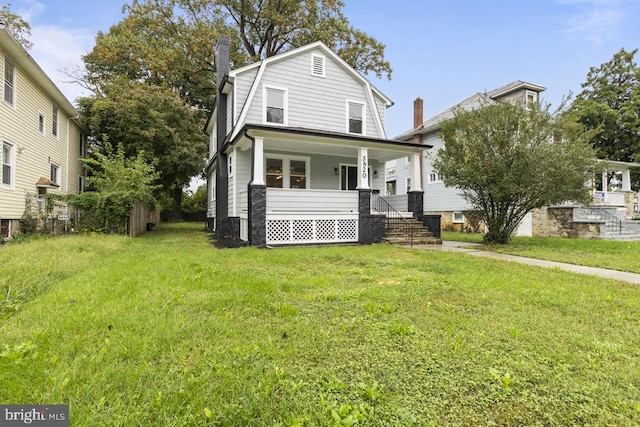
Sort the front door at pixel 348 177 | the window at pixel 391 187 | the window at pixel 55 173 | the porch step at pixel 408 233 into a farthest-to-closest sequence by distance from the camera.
Result: the window at pixel 391 187 < the window at pixel 55 173 < the front door at pixel 348 177 < the porch step at pixel 408 233

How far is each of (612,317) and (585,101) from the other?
32.3 meters

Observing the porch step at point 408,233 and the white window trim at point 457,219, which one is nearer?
the porch step at point 408,233

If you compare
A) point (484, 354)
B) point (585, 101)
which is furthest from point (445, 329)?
point (585, 101)

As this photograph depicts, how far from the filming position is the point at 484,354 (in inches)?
103

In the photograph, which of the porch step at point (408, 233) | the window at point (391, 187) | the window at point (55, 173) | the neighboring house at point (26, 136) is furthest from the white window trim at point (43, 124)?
the window at point (391, 187)

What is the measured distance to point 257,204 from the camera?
9578 millimetres

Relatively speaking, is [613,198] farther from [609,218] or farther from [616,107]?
[616,107]

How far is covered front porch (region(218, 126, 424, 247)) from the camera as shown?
9.69m

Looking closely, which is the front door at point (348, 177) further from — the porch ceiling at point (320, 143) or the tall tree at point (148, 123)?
the tall tree at point (148, 123)

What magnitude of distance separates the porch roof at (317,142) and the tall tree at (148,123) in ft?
22.5

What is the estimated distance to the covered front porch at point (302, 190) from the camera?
969 centimetres

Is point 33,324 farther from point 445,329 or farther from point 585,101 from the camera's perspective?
point 585,101

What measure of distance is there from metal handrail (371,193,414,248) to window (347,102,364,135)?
2990mm

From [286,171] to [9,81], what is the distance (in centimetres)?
959
